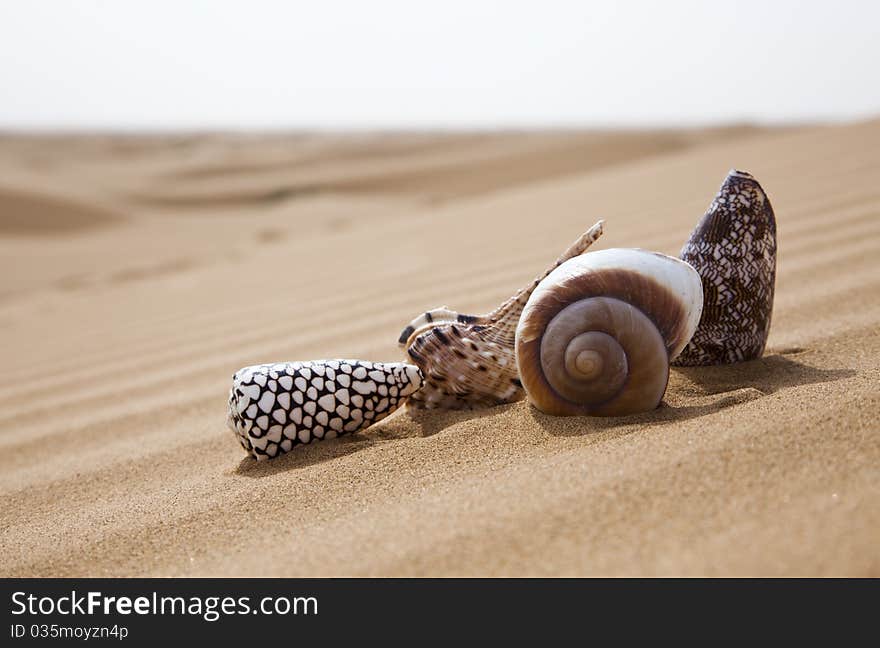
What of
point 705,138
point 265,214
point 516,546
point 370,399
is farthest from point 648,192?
point 705,138

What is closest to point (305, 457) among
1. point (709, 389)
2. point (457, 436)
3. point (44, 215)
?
point (457, 436)

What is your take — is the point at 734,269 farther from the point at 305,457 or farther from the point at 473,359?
the point at 305,457

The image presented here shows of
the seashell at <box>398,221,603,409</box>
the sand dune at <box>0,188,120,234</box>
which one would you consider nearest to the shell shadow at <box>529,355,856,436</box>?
the seashell at <box>398,221,603,409</box>

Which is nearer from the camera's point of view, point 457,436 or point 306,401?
point 457,436

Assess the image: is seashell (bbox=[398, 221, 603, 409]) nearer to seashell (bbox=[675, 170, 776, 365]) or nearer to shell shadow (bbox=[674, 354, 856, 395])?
seashell (bbox=[675, 170, 776, 365])

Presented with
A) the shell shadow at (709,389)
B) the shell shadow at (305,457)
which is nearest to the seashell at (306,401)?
the shell shadow at (305,457)

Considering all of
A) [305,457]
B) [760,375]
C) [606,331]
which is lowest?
[305,457]

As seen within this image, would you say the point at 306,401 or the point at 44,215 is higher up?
the point at 44,215
